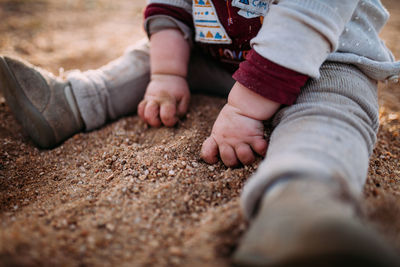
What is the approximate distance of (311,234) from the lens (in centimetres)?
43

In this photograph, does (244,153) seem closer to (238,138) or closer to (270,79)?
(238,138)

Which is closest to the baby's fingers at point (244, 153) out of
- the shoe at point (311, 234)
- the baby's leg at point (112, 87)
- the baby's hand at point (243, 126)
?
the baby's hand at point (243, 126)

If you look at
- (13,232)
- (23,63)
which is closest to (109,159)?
(13,232)

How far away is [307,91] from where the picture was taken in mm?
813

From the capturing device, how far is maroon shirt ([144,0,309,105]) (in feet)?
2.44

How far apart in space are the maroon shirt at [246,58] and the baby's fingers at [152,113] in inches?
11.8

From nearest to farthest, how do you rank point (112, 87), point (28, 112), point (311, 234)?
point (311, 234)
point (28, 112)
point (112, 87)

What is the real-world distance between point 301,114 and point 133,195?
18.5 inches

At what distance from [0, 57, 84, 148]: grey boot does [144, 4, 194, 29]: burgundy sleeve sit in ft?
1.45

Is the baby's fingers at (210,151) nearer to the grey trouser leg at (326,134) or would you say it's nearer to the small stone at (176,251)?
the grey trouser leg at (326,134)

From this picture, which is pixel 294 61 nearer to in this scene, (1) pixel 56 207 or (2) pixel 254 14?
(2) pixel 254 14

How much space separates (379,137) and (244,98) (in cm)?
71

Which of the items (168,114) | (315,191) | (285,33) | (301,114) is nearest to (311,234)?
(315,191)

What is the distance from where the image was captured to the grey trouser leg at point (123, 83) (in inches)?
44.0
